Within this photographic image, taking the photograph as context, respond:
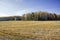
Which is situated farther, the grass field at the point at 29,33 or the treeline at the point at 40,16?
the treeline at the point at 40,16

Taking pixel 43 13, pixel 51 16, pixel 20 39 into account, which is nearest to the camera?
pixel 20 39

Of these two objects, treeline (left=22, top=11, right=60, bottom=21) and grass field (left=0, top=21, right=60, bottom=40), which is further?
treeline (left=22, top=11, right=60, bottom=21)

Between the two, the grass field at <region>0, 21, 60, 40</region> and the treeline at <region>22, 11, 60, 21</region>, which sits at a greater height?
the treeline at <region>22, 11, 60, 21</region>

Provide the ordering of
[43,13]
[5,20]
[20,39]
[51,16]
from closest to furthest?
[20,39] < [43,13] < [51,16] < [5,20]

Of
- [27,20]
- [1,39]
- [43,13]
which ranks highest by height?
[43,13]

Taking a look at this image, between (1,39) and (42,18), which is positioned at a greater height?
(42,18)

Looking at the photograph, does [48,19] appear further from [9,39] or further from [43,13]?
[9,39]

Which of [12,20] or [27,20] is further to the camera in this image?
[12,20]

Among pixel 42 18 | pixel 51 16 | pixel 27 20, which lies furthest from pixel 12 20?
pixel 51 16

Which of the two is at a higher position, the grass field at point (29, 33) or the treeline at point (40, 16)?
the treeline at point (40, 16)

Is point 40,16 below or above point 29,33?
above

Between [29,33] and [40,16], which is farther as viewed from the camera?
[40,16]

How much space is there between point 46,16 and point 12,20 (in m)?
2.67

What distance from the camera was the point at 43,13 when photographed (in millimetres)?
6570
